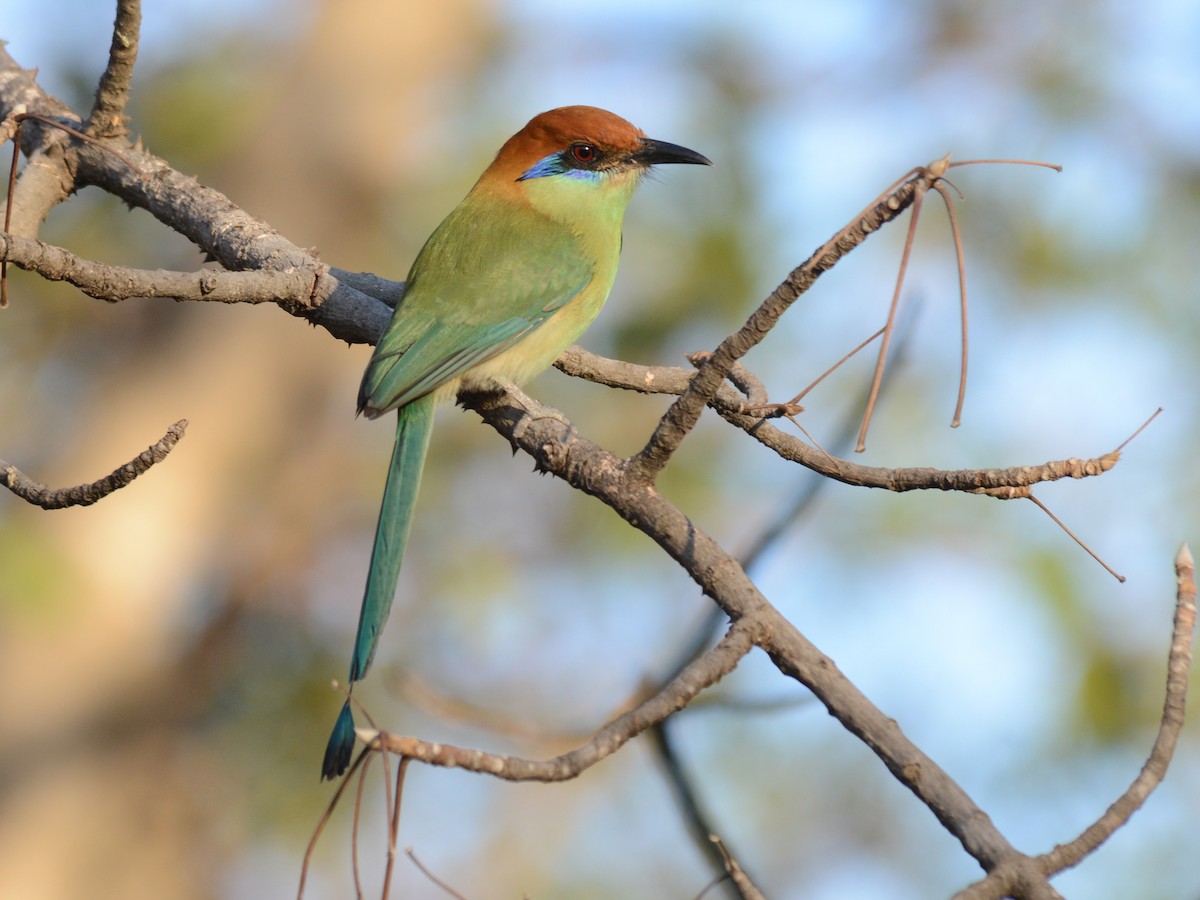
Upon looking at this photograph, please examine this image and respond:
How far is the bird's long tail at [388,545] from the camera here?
7.57ft

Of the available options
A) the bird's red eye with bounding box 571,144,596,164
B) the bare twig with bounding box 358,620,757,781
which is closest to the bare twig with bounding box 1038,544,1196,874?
the bare twig with bounding box 358,620,757,781

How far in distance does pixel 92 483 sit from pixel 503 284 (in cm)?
184

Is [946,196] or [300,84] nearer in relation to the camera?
[946,196]

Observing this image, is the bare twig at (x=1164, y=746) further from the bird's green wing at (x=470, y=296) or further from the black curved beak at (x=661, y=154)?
the black curved beak at (x=661, y=154)

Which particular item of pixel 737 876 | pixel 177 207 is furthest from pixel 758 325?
pixel 177 207

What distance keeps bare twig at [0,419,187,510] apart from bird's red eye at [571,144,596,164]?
2317mm

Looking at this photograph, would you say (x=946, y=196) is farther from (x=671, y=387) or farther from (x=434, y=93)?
(x=434, y=93)

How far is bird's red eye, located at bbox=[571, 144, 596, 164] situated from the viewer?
4.29 metres

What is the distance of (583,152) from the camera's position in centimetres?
429

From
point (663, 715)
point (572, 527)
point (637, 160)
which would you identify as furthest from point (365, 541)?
point (663, 715)

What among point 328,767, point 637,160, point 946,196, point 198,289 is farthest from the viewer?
point 637,160

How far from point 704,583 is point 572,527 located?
18.4 ft

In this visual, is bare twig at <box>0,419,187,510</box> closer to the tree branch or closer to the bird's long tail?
the bird's long tail

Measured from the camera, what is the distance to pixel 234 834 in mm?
7859
